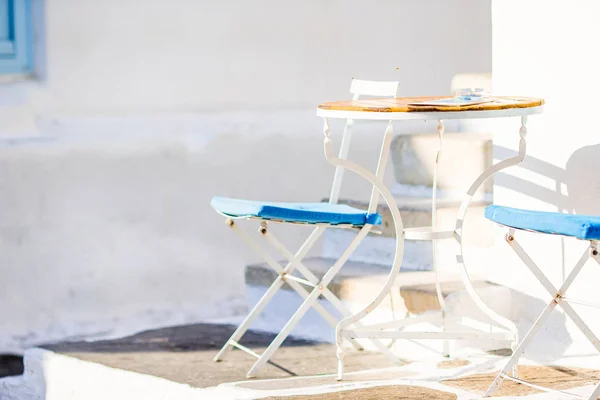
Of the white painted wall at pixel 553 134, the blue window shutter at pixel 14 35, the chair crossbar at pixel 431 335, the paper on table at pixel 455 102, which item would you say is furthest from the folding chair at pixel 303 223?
the blue window shutter at pixel 14 35

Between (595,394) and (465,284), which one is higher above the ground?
(465,284)

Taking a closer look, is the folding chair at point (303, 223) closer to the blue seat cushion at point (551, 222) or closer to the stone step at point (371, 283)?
the stone step at point (371, 283)

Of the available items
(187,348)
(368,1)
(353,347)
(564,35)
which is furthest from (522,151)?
(368,1)

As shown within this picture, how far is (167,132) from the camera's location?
221 inches

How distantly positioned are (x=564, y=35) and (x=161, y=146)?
2193 millimetres

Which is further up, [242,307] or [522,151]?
[522,151]

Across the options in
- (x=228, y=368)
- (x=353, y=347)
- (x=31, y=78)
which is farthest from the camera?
(x=31, y=78)

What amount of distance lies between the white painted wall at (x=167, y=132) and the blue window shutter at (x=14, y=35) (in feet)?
0.28

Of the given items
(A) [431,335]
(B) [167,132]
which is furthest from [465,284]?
(B) [167,132]

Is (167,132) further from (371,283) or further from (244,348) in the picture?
(244,348)

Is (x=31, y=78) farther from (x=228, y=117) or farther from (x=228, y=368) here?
(x=228, y=368)

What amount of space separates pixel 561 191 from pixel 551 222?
0.85 meters

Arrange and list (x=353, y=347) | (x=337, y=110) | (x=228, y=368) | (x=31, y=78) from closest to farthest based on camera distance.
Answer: (x=337, y=110)
(x=228, y=368)
(x=353, y=347)
(x=31, y=78)

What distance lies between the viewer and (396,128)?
595 cm
